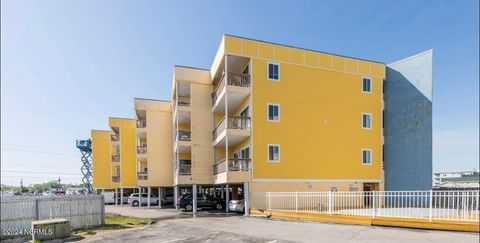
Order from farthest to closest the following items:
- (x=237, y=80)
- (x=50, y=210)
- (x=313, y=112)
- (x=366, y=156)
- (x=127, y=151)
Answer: (x=127, y=151), (x=366, y=156), (x=313, y=112), (x=237, y=80), (x=50, y=210)

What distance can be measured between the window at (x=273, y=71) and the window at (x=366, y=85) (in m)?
8.38

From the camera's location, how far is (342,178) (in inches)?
933

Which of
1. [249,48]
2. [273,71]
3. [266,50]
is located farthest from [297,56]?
[249,48]

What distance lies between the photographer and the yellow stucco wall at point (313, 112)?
21.8 metres

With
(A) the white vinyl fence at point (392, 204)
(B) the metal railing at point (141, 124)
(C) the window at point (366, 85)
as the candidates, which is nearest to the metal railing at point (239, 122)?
(A) the white vinyl fence at point (392, 204)

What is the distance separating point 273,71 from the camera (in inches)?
886

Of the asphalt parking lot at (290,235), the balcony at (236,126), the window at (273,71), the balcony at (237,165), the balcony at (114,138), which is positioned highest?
the window at (273,71)

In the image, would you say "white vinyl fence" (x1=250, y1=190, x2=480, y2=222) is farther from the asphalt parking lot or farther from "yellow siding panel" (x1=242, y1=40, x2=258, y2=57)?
"yellow siding panel" (x1=242, y1=40, x2=258, y2=57)

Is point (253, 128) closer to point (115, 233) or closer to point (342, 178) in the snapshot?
point (342, 178)

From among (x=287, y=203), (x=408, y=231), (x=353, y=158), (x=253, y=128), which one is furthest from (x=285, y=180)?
(x=408, y=231)

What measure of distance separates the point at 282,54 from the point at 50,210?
59.7ft

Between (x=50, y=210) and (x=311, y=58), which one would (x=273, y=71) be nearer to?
(x=311, y=58)

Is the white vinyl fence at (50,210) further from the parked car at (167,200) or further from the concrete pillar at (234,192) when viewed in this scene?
the parked car at (167,200)

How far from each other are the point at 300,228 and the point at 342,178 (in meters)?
12.1
